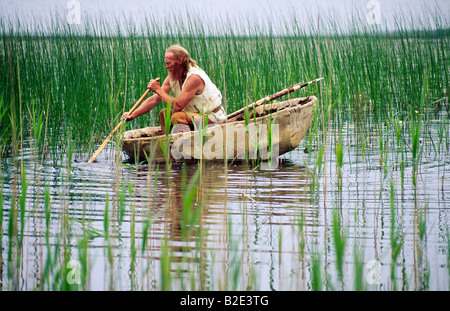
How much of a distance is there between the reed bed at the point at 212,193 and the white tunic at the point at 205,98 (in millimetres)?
366

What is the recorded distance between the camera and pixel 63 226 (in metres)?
2.84

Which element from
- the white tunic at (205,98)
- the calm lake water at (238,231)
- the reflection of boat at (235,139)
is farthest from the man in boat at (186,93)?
the calm lake water at (238,231)

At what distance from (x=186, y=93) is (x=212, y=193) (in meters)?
1.31

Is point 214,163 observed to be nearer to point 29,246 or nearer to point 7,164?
point 7,164

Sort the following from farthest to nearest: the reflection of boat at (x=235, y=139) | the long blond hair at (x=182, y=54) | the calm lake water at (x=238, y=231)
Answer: the long blond hair at (x=182, y=54) → the reflection of boat at (x=235, y=139) → the calm lake water at (x=238, y=231)

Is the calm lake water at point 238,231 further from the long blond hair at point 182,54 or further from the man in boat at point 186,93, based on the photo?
the long blond hair at point 182,54

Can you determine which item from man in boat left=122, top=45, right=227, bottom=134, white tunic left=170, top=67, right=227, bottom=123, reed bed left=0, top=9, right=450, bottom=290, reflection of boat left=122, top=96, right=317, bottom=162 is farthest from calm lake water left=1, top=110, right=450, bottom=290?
white tunic left=170, top=67, right=227, bottom=123

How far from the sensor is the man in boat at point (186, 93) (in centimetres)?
488

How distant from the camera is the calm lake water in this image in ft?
7.63

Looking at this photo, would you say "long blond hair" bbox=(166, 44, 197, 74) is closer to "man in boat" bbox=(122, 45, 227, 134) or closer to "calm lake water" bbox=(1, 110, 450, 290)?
"man in boat" bbox=(122, 45, 227, 134)

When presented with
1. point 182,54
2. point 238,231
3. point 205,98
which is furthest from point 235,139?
point 238,231

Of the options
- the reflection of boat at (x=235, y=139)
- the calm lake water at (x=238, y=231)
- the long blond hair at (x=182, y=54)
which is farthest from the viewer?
the long blond hair at (x=182, y=54)
